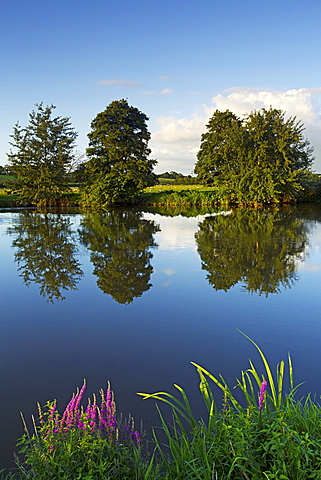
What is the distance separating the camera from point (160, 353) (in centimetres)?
484

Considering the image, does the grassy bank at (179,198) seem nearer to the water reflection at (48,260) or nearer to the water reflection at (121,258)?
the water reflection at (121,258)

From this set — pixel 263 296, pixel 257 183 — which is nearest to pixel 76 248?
pixel 263 296

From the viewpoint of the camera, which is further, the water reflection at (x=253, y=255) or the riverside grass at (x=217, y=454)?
the water reflection at (x=253, y=255)

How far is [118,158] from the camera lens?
117 ft

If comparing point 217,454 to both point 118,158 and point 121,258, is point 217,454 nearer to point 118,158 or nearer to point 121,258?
point 121,258

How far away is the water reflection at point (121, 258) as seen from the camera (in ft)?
26.5

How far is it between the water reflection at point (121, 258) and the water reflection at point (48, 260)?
0.65 m

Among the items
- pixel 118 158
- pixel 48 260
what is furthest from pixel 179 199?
pixel 48 260

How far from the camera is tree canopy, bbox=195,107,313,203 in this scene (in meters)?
31.9

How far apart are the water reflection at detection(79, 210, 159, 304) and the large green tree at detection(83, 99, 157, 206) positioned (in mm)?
15784

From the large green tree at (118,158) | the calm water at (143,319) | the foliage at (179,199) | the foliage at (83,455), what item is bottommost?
the calm water at (143,319)

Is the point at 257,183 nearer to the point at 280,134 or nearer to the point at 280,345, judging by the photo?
the point at 280,134

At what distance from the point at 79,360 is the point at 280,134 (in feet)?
104

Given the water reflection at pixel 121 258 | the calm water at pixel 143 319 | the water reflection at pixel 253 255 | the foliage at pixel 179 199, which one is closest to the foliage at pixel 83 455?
the calm water at pixel 143 319
